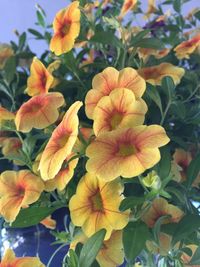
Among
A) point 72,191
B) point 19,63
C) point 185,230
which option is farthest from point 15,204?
point 19,63

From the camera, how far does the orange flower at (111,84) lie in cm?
45

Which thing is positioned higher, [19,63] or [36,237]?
[19,63]

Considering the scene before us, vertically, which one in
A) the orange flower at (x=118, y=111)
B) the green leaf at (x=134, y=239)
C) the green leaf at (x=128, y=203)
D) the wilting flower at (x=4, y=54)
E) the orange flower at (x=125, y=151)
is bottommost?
the green leaf at (x=134, y=239)

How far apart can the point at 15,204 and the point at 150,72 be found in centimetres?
24

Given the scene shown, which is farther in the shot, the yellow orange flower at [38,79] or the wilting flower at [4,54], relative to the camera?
the wilting flower at [4,54]

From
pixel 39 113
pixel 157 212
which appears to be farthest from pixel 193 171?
pixel 39 113

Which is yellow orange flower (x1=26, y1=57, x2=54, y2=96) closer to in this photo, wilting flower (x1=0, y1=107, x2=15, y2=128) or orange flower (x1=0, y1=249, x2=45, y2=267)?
wilting flower (x1=0, y1=107, x2=15, y2=128)

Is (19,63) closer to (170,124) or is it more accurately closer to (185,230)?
(170,124)

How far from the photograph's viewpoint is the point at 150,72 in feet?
1.90

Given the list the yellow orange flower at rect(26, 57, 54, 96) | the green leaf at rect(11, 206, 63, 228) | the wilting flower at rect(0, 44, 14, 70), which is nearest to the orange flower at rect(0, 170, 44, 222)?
Result: the green leaf at rect(11, 206, 63, 228)

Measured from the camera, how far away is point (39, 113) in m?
0.49

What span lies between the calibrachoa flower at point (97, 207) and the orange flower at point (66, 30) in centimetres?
16

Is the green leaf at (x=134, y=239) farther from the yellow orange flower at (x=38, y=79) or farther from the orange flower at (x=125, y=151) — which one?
the yellow orange flower at (x=38, y=79)

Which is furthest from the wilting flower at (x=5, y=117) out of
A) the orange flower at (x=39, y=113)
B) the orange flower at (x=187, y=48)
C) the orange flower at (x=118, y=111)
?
the orange flower at (x=187, y=48)
